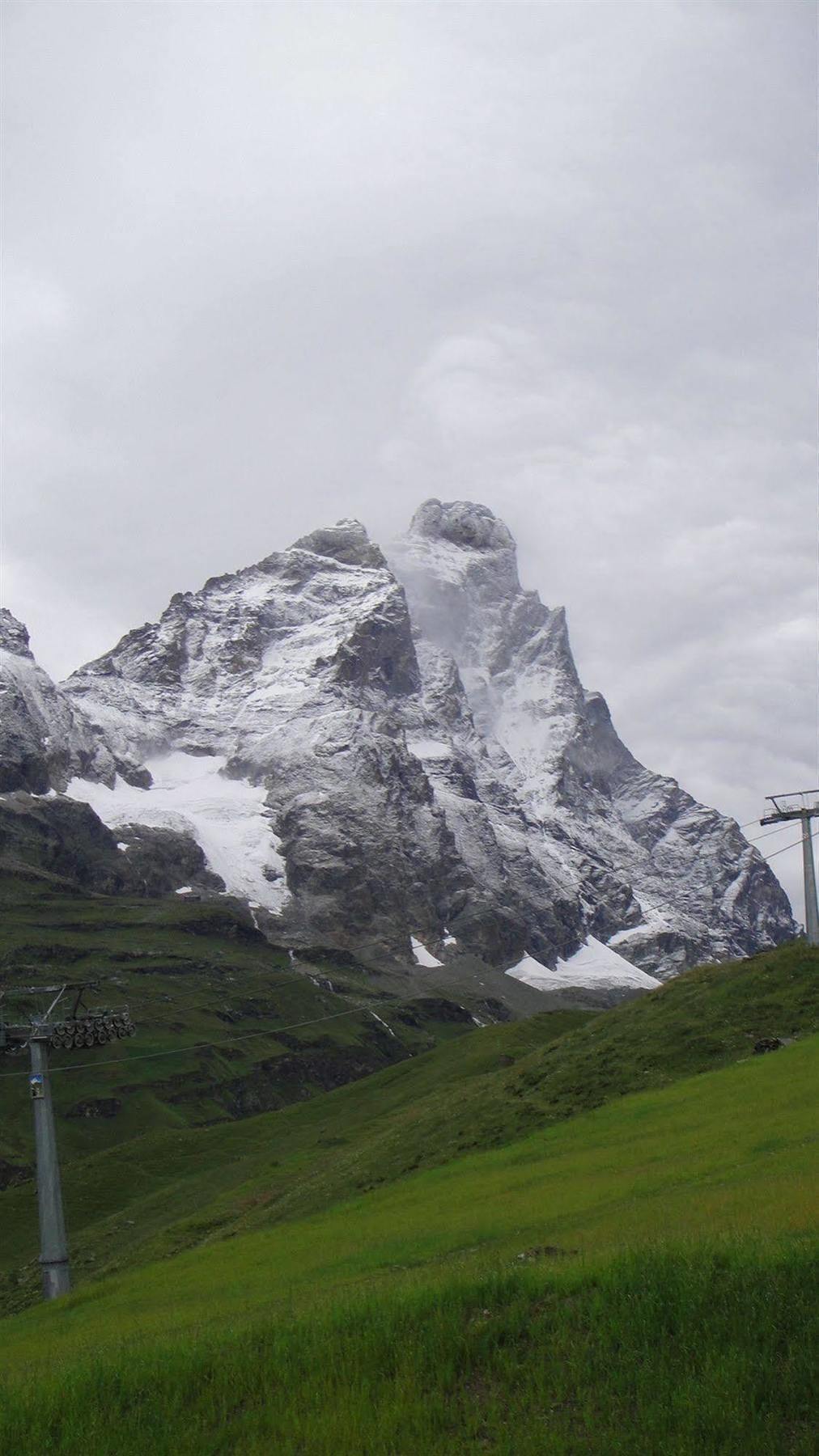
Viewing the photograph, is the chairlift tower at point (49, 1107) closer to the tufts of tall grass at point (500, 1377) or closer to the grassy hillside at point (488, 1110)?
the grassy hillside at point (488, 1110)

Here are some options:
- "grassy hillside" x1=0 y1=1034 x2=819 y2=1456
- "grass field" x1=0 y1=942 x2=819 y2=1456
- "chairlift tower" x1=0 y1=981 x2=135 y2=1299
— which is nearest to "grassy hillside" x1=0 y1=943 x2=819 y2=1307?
"grass field" x1=0 y1=942 x2=819 y2=1456

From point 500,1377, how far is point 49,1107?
48943mm

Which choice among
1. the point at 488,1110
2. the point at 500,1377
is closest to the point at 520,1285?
the point at 500,1377

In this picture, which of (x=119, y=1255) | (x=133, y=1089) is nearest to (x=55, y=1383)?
(x=119, y=1255)

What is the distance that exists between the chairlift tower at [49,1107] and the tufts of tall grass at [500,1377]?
3972 cm

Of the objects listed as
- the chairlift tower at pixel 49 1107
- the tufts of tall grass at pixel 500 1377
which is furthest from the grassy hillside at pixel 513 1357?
the chairlift tower at pixel 49 1107

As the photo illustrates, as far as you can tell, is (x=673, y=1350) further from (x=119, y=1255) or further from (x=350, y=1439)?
(x=119, y=1255)

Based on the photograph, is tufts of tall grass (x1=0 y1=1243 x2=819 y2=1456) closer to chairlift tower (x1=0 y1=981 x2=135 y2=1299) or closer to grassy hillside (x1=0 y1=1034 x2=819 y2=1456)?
grassy hillside (x1=0 y1=1034 x2=819 y2=1456)

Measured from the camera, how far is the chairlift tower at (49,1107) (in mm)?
61469

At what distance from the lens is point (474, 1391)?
20.3 meters

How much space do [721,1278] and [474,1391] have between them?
4.19 meters

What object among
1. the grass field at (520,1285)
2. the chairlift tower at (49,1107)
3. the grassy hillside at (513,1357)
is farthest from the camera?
the chairlift tower at (49,1107)

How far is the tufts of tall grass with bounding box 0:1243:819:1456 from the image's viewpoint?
60.2 feet

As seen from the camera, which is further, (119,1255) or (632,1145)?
(119,1255)
